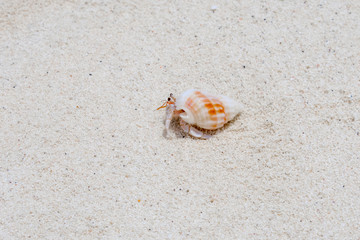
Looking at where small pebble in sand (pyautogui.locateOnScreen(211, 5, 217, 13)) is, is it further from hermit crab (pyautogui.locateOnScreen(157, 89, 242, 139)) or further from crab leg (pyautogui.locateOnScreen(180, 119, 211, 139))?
crab leg (pyautogui.locateOnScreen(180, 119, 211, 139))

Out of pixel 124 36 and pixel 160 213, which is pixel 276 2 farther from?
pixel 160 213

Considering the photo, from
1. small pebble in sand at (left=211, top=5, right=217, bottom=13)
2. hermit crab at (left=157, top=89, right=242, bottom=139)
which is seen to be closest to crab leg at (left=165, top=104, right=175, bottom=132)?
hermit crab at (left=157, top=89, right=242, bottom=139)

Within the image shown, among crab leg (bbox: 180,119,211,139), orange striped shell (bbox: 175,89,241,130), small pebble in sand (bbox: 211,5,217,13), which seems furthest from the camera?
small pebble in sand (bbox: 211,5,217,13)

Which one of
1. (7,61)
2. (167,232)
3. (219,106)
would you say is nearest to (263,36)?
(219,106)

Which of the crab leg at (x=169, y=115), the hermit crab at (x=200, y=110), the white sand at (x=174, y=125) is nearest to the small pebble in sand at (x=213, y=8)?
the white sand at (x=174, y=125)

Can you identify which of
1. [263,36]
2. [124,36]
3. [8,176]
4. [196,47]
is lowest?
[8,176]

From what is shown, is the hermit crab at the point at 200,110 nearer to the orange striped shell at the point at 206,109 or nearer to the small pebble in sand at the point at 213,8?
the orange striped shell at the point at 206,109

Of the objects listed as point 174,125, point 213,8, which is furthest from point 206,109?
point 213,8
